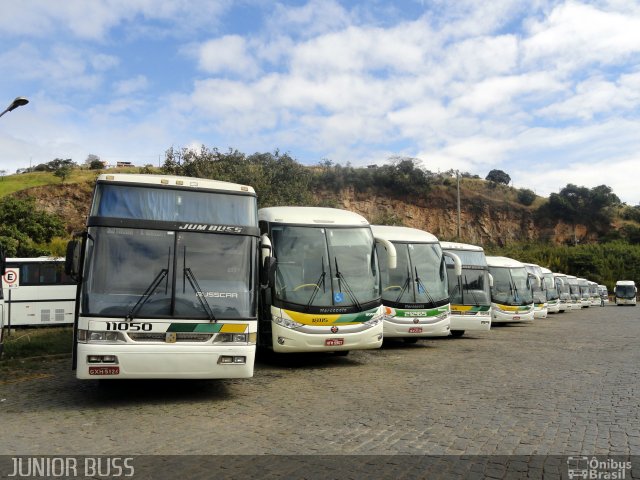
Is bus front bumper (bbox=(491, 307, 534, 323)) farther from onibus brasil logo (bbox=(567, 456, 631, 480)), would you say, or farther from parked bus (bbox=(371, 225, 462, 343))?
onibus brasil logo (bbox=(567, 456, 631, 480))

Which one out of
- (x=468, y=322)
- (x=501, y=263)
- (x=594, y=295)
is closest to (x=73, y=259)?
(x=468, y=322)

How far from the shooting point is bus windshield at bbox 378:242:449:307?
15562 millimetres

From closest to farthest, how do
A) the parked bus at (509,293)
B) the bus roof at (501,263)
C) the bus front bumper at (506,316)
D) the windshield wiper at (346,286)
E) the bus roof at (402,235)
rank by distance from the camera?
the windshield wiper at (346,286) < the bus roof at (402,235) < the bus front bumper at (506,316) < the parked bus at (509,293) < the bus roof at (501,263)

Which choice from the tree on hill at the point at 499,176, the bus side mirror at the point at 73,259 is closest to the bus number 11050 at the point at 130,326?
the bus side mirror at the point at 73,259

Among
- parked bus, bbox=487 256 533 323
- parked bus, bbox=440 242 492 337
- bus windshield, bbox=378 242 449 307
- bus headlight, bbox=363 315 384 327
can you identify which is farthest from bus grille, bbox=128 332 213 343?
parked bus, bbox=487 256 533 323

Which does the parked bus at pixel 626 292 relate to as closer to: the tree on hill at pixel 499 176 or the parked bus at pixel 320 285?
the tree on hill at pixel 499 176

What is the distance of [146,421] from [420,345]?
10993 millimetres

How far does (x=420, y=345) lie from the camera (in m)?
17.2

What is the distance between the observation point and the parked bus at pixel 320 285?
11.5 meters

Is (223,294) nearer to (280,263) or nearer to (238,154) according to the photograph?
(280,263)

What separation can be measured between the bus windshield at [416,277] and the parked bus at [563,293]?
27.8 meters

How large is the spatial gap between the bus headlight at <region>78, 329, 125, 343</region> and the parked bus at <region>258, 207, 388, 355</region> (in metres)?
3.90

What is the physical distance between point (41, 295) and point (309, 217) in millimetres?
14359

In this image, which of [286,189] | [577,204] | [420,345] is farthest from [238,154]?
[577,204]
